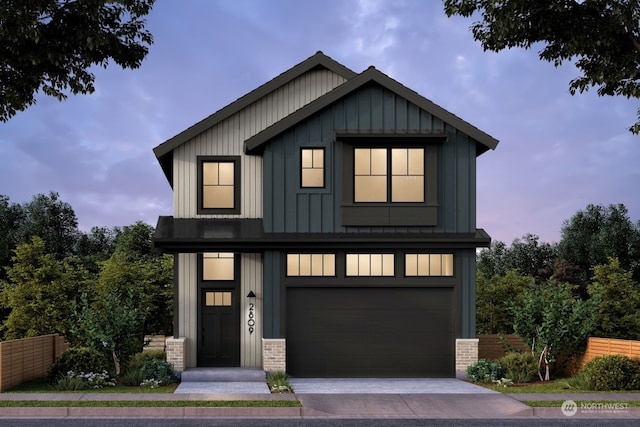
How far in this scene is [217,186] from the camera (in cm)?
2372

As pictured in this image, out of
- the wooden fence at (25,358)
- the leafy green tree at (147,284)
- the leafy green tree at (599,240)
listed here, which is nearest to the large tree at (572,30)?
the wooden fence at (25,358)

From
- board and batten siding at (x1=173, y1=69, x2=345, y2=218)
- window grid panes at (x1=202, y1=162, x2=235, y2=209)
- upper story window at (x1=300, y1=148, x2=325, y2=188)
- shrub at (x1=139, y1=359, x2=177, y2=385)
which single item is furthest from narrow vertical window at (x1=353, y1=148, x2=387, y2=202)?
shrub at (x1=139, y1=359, x2=177, y2=385)

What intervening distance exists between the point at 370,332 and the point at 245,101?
8.80m

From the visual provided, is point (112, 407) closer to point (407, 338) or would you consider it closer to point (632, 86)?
point (407, 338)

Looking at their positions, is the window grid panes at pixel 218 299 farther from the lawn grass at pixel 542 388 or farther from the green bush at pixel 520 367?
the green bush at pixel 520 367

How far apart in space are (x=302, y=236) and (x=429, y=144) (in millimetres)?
4986

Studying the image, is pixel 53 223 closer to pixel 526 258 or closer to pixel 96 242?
pixel 96 242

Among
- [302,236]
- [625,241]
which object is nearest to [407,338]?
[302,236]

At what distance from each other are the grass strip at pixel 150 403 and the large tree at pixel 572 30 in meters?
13.5

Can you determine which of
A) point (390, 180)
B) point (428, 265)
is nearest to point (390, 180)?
point (390, 180)

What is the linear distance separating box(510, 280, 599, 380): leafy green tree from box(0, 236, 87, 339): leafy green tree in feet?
59.8

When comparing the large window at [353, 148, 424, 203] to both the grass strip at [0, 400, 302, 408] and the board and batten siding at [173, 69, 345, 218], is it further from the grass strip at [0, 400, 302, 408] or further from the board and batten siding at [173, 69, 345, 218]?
the grass strip at [0, 400, 302, 408]

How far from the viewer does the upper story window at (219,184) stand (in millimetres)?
23656
